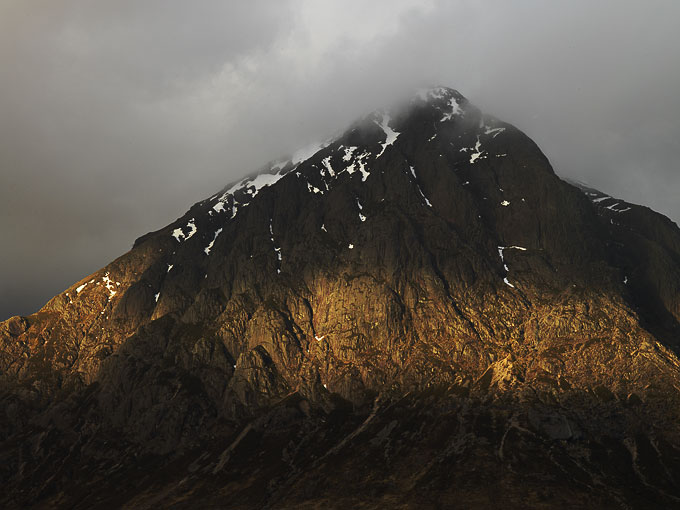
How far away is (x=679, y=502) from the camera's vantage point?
198750 mm

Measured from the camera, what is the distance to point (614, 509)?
197m

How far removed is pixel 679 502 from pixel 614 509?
24.1 m
